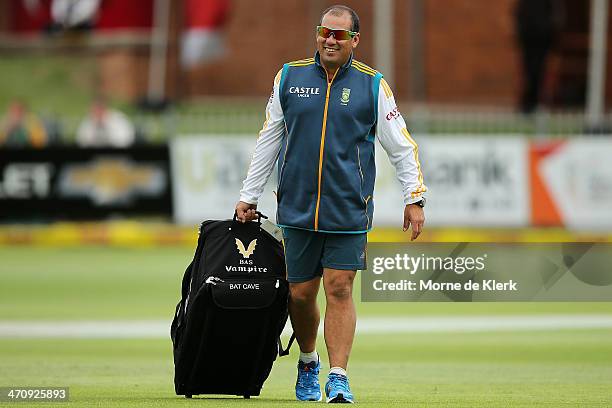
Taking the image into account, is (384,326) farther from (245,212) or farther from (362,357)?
(245,212)

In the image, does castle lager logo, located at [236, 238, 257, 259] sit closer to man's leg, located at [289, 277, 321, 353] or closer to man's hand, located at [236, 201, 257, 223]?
man's hand, located at [236, 201, 257, 223]

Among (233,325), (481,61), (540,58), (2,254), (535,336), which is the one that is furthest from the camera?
(481,61)

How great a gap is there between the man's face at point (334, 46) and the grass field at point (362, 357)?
1878mm

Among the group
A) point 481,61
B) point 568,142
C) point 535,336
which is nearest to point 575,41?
point 481,61

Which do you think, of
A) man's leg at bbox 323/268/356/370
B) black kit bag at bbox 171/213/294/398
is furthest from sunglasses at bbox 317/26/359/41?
man's leg at bbox 323/268/356/370

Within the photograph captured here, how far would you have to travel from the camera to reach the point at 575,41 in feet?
110

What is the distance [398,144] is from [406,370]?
285cm

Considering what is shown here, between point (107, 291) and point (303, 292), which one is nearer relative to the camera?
point (303, 292)

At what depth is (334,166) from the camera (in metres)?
8.85

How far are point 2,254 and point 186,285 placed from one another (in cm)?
1330

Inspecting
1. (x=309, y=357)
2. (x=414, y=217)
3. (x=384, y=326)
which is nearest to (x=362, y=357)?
(x=384, y=326)

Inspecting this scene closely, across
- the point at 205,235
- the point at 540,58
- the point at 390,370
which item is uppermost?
the point at 540,58

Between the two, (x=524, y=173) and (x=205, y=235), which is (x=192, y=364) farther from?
(x=524, y=173)

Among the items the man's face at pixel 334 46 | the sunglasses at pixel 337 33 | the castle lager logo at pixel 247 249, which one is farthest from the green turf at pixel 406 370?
the sunglasses at pixel 337 33
